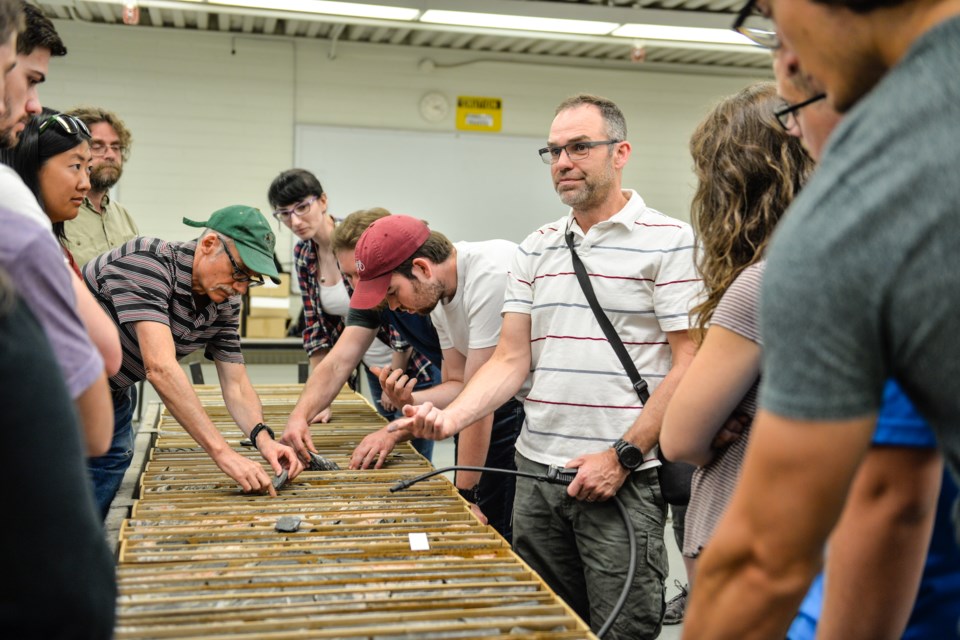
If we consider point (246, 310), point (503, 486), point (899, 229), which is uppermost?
point (899, 229)

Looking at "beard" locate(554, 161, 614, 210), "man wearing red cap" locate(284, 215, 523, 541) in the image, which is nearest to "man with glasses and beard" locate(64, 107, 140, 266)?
Answer: "man wearing red cap" locate(284, 215, 523, 541)

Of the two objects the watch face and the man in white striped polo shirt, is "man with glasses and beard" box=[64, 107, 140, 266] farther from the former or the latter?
the watch face

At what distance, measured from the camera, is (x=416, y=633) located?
4.53ft

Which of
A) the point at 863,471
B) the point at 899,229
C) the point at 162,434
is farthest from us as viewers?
the point at 162,434

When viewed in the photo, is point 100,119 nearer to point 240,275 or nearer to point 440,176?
point 240,275

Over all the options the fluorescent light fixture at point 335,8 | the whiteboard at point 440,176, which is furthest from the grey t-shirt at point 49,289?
the whiteboard at point 440,176

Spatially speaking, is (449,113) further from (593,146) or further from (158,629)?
(158,629)

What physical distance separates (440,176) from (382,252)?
6.55 metres

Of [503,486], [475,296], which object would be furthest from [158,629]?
[503,486]

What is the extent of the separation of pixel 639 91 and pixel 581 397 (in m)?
7.92

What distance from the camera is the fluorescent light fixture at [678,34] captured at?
719cm

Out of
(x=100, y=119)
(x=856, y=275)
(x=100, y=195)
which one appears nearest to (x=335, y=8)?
(x=100, y=119)

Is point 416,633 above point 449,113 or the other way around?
the other way around

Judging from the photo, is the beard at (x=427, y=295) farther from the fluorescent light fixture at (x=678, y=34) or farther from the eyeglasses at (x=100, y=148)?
the fluorescent light fixture at (x=678, y=34)
